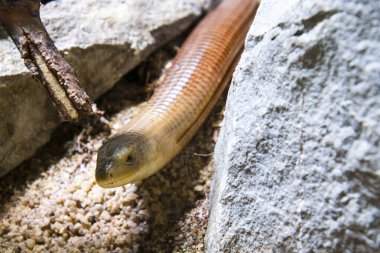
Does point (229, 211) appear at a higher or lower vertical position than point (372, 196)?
lower

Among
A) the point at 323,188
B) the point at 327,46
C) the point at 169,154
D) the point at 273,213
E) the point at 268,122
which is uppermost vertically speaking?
the point at 327,46

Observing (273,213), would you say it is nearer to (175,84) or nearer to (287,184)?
(287,184)

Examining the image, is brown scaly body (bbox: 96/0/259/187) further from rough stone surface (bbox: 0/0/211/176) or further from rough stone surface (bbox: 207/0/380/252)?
rough stone surface (bbox: 207/0/380/252)

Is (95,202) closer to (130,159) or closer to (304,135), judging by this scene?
(130,159)

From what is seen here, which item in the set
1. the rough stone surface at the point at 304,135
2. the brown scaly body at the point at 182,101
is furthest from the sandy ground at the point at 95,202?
the rough stone surface at the point at 304,135

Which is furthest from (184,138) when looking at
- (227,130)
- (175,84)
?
(227,130)

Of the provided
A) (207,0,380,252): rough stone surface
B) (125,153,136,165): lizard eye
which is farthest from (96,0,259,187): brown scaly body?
(207,0,380,252): rough stone surface
